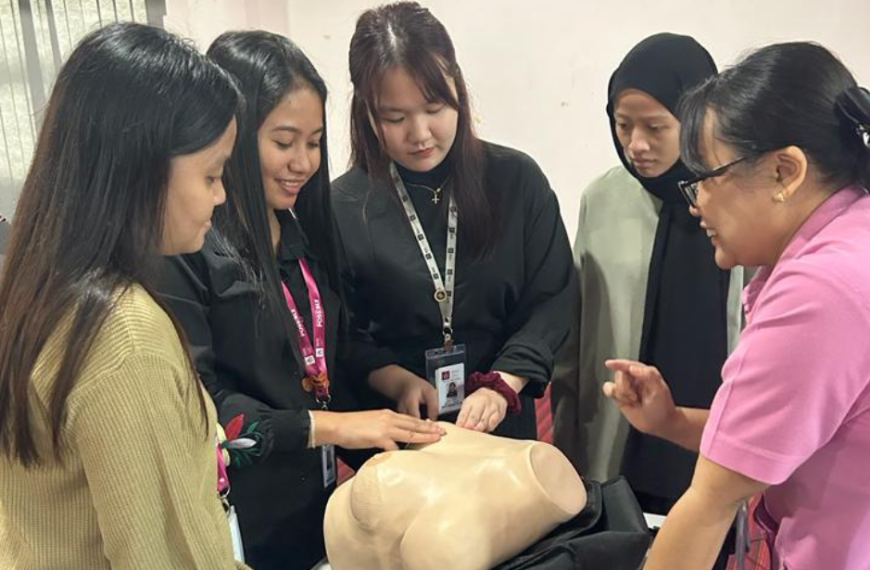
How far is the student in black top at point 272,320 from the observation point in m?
1.12

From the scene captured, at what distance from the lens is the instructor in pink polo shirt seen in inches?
28.1

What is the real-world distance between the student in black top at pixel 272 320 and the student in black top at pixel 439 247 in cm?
15

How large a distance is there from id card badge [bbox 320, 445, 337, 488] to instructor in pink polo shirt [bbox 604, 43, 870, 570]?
0.60 meters

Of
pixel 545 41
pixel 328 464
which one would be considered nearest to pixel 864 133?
pixel 328 464

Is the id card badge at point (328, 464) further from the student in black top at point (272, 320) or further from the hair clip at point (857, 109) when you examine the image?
the hair clip at point (857, 109)

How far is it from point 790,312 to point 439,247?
80cm

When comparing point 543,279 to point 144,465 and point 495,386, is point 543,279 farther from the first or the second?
point 144,465

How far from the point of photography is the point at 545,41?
9.60 ft

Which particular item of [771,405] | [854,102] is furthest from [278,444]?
[854,102]

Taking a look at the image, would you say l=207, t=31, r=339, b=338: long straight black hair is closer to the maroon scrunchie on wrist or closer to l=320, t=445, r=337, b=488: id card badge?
l=320, t=445, r=337, b=488: id card badge

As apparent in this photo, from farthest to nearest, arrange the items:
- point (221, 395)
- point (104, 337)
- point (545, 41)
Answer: point (545, 41), point (221, 395), point (104, 337)

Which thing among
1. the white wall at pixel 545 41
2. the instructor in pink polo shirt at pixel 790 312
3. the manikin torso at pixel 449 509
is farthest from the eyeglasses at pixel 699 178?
the white wall at pixel 545 41

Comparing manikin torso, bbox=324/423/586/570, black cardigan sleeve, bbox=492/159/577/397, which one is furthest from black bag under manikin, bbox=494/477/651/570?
black cardigan sleeve, bbox=492/159/577/397

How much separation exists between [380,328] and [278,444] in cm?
38
